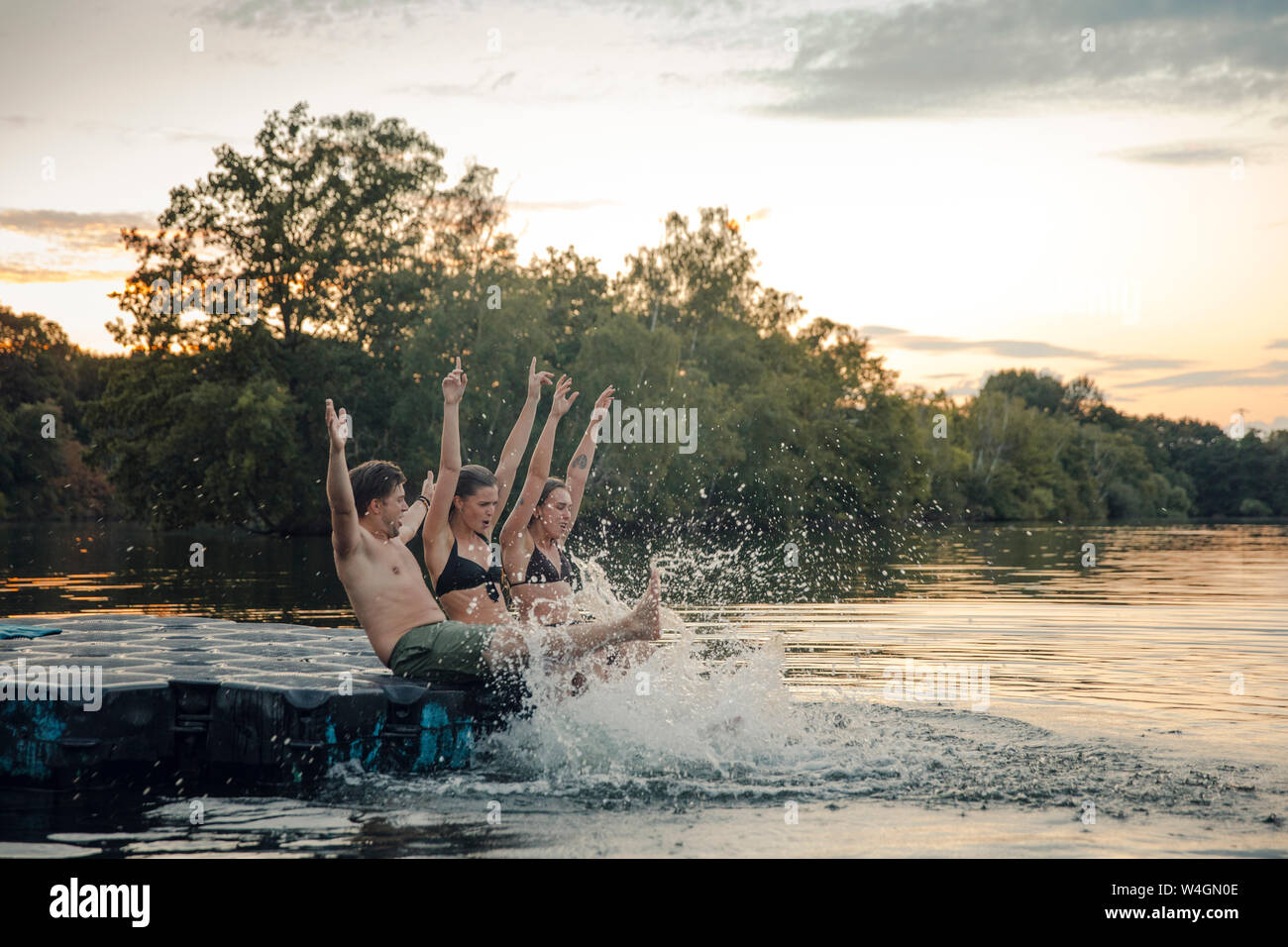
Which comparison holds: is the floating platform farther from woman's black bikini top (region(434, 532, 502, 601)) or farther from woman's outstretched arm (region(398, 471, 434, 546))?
woman's outstretched arm (region(398, 471, 434, 546))

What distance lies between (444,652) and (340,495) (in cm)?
147

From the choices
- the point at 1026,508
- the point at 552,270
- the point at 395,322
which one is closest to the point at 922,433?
→ the point at 1026,508

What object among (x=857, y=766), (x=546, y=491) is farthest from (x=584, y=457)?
(x=857, y=766)

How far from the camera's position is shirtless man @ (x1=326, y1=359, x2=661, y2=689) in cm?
788

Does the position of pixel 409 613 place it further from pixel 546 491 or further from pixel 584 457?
pixel 584 457

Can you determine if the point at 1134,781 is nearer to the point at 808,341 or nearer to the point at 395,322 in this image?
the point at 395,322

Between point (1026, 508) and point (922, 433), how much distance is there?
1767 centimetres

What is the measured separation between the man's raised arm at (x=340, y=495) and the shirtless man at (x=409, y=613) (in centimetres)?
1

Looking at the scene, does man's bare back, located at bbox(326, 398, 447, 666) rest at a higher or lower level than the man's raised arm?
lower

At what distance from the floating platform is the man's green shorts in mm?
119

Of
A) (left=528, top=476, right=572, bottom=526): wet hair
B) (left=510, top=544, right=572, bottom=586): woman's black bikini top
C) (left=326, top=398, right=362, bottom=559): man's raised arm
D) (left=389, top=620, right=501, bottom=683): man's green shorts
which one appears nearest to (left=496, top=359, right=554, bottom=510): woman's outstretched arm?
(left=528, top=476, right=572, bottom=526): wet hair

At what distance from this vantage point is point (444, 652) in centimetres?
822
